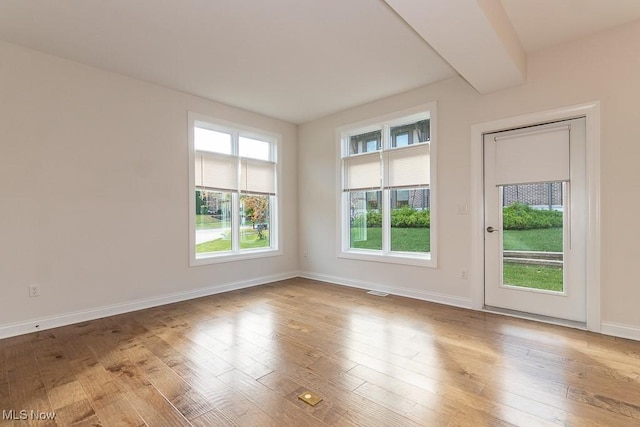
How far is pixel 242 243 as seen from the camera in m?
5.11

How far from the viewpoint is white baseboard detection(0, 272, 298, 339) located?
3072 mm

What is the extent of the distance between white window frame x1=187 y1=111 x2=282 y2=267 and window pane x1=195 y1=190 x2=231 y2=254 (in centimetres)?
9

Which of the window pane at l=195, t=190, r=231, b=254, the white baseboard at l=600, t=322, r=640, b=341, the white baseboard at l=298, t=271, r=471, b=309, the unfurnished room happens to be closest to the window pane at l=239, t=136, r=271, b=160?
the unfurnished room

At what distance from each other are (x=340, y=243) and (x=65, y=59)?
4.23 m

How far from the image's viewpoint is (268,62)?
348cm

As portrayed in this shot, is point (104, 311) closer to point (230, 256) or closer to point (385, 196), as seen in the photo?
point (230, 256)

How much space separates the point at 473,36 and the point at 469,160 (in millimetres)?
1638

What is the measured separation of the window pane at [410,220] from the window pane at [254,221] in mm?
2227

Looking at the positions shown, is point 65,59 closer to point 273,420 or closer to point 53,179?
point 53,179

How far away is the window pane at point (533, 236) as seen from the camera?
3.31 m

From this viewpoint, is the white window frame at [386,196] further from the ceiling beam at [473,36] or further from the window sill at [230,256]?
the window sill at [230,256]

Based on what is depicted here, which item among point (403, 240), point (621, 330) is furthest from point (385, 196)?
point (621, 330)

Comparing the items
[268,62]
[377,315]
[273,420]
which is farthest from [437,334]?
[268,62]

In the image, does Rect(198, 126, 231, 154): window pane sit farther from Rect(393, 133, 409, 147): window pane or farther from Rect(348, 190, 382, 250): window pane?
Rect(393, 133, 409, 147): window pane
